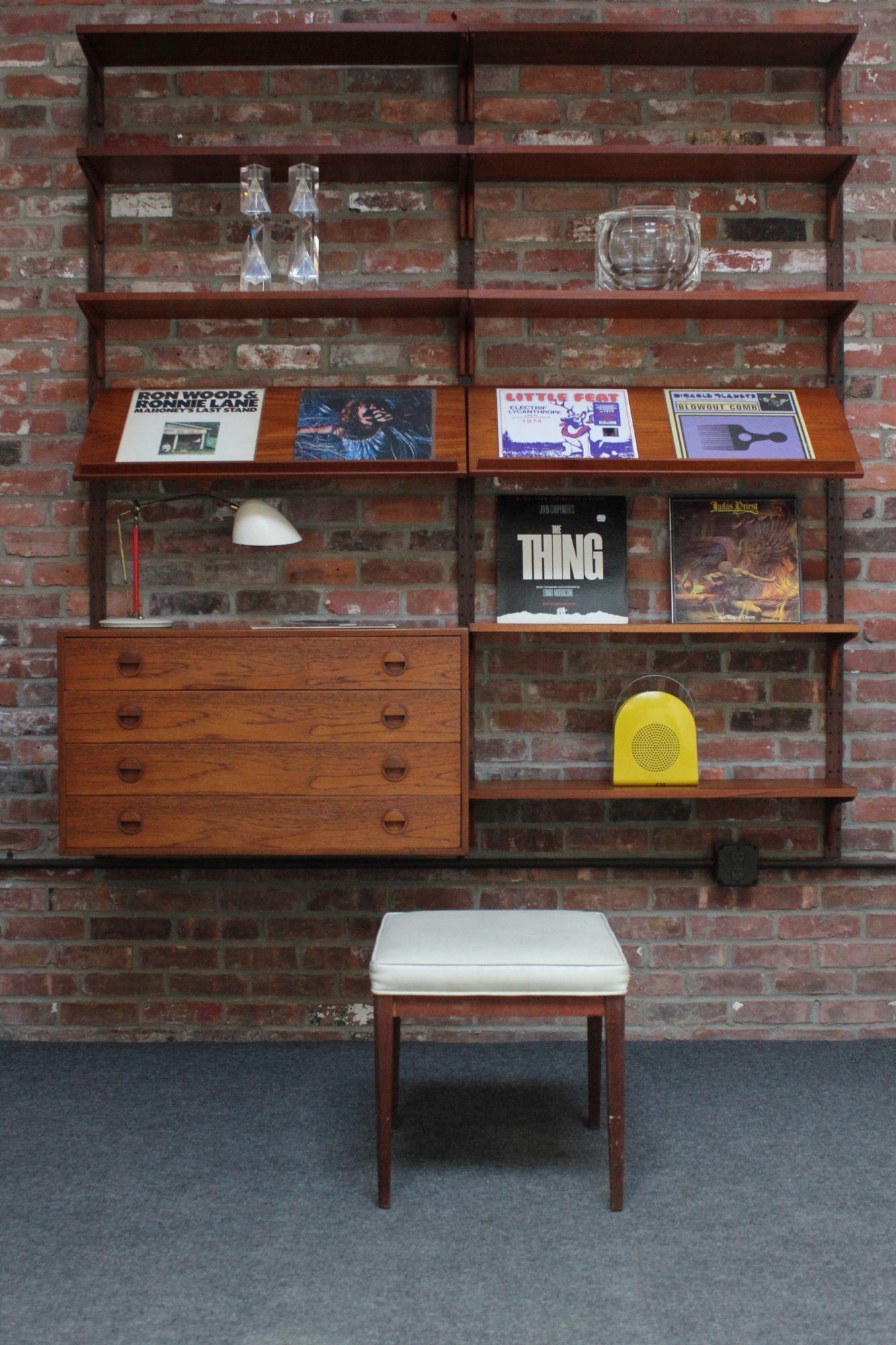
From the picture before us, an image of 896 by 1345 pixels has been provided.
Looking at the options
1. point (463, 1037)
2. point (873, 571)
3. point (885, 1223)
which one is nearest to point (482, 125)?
point (873, 571)

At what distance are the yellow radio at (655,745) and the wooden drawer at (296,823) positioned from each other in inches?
17.8

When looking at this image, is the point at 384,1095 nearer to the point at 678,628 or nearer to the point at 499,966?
the point at 499,966

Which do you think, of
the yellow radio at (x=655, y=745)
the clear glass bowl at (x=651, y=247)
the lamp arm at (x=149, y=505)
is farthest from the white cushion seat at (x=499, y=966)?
the clear glass bowl at (x=651, y=247)

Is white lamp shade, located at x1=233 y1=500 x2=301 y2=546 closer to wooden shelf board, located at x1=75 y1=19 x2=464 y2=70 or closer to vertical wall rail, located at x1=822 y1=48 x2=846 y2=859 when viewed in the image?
wooden shelf board, located at x1=75 y1=19 x2=464 y2=70

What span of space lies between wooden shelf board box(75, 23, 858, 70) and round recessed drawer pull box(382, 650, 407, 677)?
1424 mm

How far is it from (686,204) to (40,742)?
205cm

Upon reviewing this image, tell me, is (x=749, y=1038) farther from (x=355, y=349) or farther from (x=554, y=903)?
(x=355, y=349)

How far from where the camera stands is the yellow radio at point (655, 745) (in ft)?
8.57

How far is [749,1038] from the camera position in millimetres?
2768

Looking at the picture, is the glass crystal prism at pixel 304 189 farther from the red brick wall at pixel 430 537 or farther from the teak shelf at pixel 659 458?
the teak shelf at pixel 659 458

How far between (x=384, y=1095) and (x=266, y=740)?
0.79 meters

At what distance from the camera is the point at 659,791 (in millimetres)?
2549

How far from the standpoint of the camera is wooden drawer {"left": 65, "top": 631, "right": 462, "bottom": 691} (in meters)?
2.42


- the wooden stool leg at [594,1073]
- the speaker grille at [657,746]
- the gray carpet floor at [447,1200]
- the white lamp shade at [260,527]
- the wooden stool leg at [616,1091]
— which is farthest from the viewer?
the speaker grille at [657,746]
